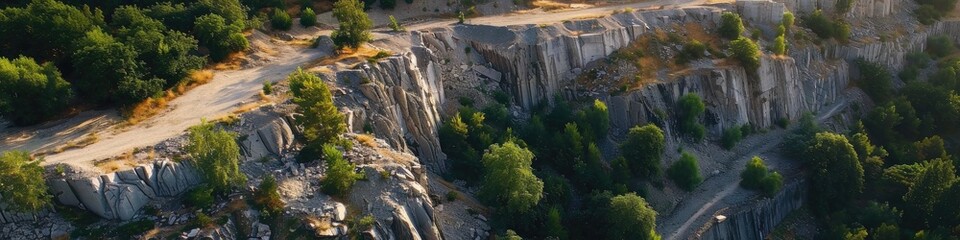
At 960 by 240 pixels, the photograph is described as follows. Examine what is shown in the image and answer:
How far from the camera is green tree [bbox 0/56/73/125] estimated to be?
41188mm

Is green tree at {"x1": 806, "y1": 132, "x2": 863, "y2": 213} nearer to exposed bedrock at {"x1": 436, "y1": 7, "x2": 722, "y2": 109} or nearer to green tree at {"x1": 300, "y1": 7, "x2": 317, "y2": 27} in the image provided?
exposed bedrock at {"x1": 436, "y1": 7, "x2": 722, "y2": 109}

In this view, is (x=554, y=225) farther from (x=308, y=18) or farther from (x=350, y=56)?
(x=308, y=18)

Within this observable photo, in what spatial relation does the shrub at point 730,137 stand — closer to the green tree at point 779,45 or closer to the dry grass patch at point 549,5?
the green tree at point 779,45

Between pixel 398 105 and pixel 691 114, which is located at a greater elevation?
pixel 398 105

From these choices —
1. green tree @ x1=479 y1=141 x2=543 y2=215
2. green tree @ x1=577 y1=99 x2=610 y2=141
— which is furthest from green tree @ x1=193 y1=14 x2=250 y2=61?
green tree @ x1=577 y1=99 x2=610 y2=141

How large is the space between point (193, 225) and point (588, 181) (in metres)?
28.2

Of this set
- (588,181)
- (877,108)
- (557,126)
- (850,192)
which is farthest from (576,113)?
(877,108)

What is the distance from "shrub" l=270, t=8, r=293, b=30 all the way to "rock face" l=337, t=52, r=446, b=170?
1277 cm

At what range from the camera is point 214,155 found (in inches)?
1390

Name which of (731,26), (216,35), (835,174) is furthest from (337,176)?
(731,26)

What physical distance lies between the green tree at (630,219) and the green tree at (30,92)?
35.8m

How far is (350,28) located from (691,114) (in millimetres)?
29604

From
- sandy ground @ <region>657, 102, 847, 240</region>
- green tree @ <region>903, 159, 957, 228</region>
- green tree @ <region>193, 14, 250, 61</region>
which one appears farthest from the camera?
sandy ground @ <region>657, 102, 847, 240</region>

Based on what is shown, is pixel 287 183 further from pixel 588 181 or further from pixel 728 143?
pixel 728 143
